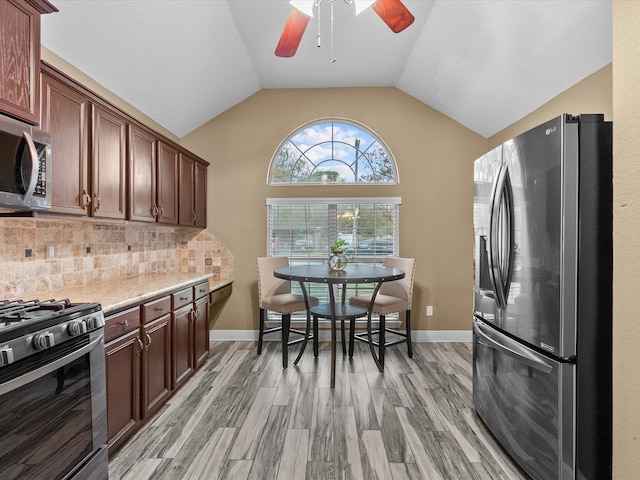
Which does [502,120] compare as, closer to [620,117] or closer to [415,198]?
[415,198]

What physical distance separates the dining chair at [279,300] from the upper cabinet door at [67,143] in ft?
6.19

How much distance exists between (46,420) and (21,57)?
155 cm

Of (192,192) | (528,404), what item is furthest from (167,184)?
(528,404)

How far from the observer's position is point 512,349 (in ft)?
6.13

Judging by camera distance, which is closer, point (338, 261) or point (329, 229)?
point (338, 261)

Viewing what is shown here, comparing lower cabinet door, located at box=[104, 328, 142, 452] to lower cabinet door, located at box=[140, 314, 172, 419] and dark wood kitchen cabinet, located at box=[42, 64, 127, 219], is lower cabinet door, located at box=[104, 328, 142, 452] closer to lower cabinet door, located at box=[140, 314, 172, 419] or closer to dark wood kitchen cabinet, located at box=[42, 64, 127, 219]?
lower cabinet door, located at box=[140, 314, 172, 419]

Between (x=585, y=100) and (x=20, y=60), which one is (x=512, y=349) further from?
(x=20, y=60)

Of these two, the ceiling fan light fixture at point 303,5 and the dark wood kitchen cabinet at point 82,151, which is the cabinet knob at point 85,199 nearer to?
the dark wood kitchen cabinet at point 82,151

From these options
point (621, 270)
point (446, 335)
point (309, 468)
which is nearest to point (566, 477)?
point (621, 270)

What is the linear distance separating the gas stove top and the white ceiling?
173cm

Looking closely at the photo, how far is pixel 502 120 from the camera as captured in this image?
3.62 meters

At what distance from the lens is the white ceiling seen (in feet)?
7.39

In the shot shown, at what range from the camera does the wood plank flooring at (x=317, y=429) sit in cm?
192

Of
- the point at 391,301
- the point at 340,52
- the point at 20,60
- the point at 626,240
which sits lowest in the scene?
the point at 391,301
